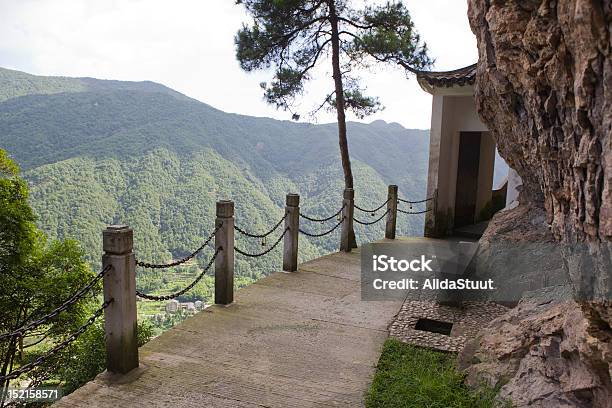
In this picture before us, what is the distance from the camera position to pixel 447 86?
33.7ft

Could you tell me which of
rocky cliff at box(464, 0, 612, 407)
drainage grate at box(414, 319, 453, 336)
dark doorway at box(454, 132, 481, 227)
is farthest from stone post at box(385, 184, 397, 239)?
rocky cliff at box(464, 0, 612, 407)

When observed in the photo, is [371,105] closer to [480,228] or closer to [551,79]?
[480,228]

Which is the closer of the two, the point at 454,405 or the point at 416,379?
the point at 454,405

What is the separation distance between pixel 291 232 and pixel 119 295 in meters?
3.83

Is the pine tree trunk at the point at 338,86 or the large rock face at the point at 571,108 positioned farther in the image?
the pine tree trunk at the point at 338,86

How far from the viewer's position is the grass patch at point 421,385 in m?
3.29

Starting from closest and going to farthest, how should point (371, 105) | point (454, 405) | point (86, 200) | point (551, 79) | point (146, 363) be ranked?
point (551, 79)
point (454, 405)
point (146, 363)
point (371, 105)
point (86, 200)

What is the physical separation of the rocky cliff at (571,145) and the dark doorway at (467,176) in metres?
8.93

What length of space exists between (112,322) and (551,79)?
11.6 feet

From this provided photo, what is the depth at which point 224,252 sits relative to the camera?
17.5ft

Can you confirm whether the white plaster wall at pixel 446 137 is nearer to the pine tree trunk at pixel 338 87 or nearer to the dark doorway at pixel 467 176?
the dark doorway at pixel 467 176

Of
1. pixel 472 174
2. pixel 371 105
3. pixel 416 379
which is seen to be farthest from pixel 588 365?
pixel 472 174

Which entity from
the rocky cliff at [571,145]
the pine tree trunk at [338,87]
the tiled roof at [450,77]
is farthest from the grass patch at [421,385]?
the tiled roof at [450,77]

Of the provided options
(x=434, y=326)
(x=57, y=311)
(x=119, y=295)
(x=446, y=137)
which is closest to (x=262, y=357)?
(x=119, y=295)
